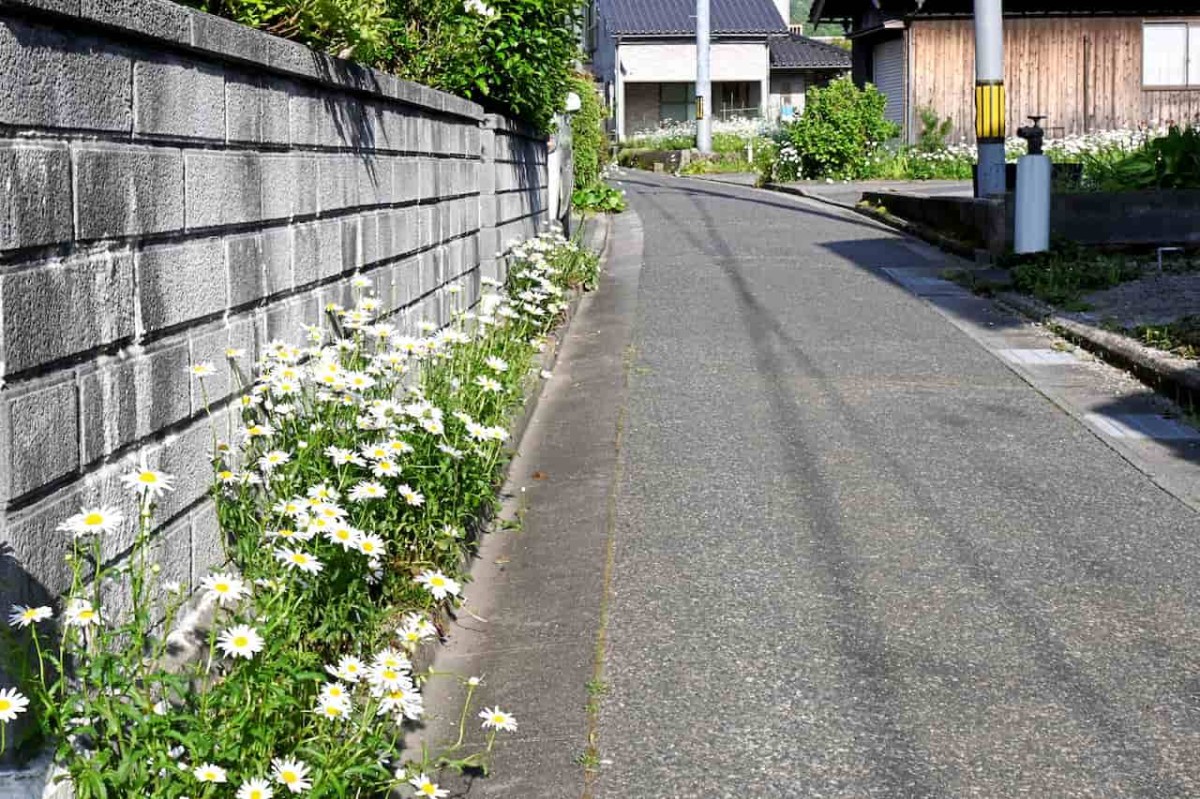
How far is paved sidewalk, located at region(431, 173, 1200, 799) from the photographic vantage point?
3.96 metres

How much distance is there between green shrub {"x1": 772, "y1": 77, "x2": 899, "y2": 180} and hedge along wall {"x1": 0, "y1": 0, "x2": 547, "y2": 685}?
26262mm

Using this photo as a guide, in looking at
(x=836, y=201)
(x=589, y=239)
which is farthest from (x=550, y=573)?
(x=836, y=201)

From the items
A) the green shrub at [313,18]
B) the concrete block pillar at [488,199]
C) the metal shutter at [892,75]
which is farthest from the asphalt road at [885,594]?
the metal shutter at [892,75]

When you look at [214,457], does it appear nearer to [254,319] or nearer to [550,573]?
[254,319]

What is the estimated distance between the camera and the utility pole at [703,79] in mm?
38500

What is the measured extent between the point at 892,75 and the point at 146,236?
3437cm

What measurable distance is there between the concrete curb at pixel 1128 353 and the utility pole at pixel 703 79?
27.4 m

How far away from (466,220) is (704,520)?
12.1 feet

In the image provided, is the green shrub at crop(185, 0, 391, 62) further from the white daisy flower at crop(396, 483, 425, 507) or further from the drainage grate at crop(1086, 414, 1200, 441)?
the drainage grate at crop(1086, 414, 1200, 441)

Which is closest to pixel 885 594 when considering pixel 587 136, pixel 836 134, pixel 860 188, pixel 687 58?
pixel 587 136

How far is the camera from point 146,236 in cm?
360

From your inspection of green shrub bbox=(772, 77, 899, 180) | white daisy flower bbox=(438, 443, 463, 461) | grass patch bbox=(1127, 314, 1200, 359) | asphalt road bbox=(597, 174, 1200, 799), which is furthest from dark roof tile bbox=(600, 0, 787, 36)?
white daisy flower bbox=(438, 443, 463, 461)

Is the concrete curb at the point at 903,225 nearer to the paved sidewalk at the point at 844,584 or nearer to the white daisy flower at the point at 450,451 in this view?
the paved sidewalk at the point at 844,584

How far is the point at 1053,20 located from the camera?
3491 centimetres
